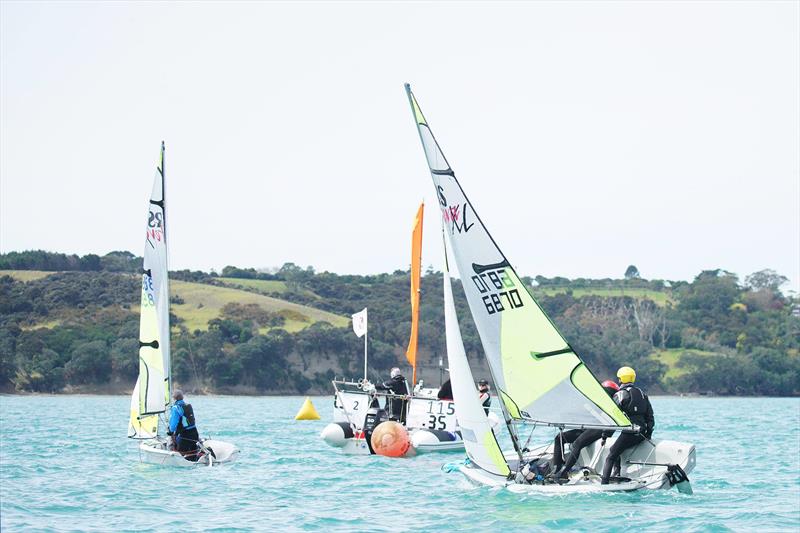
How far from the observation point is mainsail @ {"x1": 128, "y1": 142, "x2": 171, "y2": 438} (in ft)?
79.0

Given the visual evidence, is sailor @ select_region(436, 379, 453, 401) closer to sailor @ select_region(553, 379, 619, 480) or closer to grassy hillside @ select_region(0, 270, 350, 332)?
sailor @ select_region(553, 379, 619, 480)

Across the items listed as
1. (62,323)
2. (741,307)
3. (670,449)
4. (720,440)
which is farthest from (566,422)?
(741,307)

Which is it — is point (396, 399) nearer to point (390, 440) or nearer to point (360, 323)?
point (390, 440)

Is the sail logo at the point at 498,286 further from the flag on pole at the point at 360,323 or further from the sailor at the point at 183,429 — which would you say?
the flag on pole at the point at 360,323

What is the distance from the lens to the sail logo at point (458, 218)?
680 inches

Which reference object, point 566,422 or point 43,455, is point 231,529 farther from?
point 43,455

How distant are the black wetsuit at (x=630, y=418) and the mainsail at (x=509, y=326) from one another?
0.46 metres

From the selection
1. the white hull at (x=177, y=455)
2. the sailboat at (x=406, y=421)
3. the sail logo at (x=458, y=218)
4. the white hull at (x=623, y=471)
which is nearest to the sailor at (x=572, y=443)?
the white hull at (x=623, y=471)

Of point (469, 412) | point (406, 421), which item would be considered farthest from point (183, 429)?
point (406, 421)

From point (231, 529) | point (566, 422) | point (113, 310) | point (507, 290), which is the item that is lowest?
point (231, 529)

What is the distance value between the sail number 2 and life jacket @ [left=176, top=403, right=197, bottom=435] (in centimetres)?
740

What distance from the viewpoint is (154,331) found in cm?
2444

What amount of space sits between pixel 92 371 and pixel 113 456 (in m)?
62.3

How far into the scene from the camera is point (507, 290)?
17.3 meters
